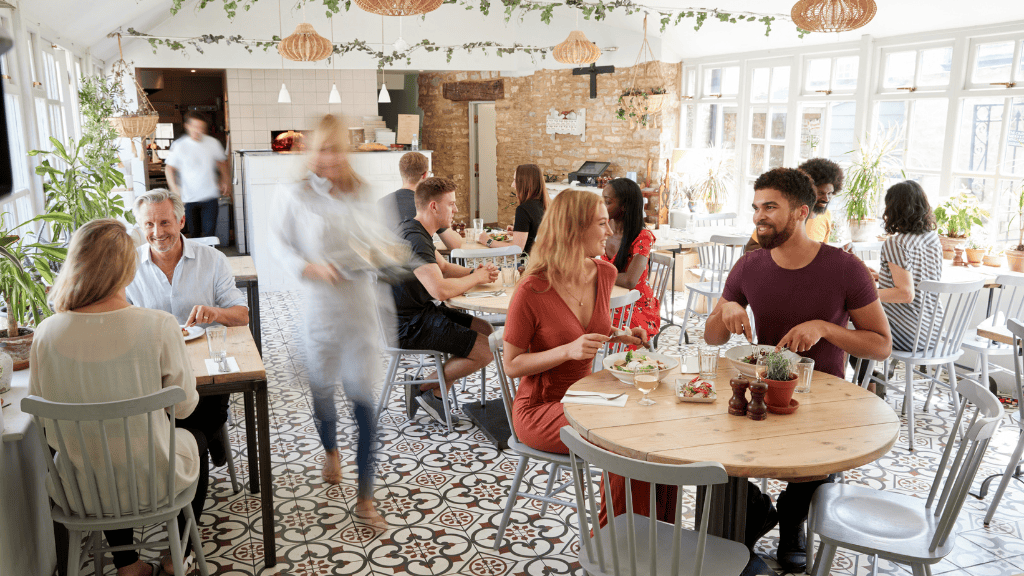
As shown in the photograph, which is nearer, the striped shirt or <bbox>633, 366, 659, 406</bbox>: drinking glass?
<bbox>633, 366, 659, 406</bbox>: drinking glass

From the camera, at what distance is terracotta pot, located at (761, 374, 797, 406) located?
2.32 meters

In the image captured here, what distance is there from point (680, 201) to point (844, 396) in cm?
684

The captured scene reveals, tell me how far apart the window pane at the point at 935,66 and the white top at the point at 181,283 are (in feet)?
20.0

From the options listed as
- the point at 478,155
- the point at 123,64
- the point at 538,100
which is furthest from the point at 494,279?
the point at 478,155

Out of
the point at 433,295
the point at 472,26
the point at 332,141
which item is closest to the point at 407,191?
the point at 433,295

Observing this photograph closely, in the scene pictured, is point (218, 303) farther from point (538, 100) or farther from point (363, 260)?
point (538, 100)

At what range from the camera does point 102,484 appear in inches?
91.9

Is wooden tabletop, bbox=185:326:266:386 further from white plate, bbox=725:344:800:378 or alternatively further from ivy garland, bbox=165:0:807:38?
ivy garland, bbox=165:0:807:38

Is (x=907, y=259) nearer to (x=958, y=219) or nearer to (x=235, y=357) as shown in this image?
(x=958, y=219)

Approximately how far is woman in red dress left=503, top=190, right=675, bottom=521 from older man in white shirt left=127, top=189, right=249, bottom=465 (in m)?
1.38

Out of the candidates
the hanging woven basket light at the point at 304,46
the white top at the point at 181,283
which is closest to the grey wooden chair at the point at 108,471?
the white top at the point at 181,283

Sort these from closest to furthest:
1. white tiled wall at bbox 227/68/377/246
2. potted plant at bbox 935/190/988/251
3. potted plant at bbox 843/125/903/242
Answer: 1. potted plant at bbox 935/190/988/251
2. potted plant at bbox 843/125/903/242
3. white tiled wall at bbox 227/68/377/246

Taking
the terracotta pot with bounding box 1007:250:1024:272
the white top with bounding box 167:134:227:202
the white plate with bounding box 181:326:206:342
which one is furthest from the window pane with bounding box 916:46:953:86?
the white top with bounding box 167:134:227:202

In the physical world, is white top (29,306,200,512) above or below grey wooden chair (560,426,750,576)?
above
